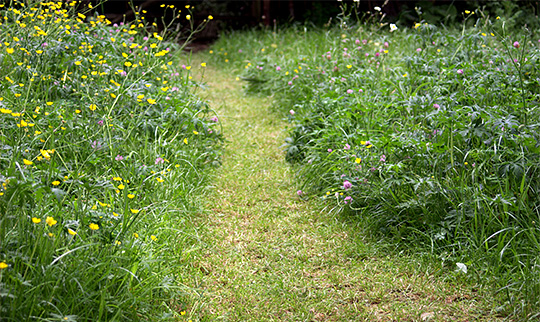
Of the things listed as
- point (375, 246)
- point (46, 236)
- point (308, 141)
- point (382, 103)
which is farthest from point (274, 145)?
point (46, 236)

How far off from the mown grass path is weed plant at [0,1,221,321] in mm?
205

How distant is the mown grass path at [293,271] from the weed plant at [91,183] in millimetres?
205

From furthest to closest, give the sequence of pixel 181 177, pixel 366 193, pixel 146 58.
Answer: pixel 146 58
pixel 181 177
pixel 366 193

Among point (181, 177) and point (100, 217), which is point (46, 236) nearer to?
point (100, 217)

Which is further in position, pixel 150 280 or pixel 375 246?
pixel 375 246

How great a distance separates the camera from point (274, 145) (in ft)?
15.0

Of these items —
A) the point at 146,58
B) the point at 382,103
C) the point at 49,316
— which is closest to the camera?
the point at 49,316

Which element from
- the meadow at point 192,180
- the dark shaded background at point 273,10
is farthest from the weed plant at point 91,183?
the dark shaded background at point 273,10

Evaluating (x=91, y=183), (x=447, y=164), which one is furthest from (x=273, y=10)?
(x=91, y=183)

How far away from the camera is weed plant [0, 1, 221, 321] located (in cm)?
193

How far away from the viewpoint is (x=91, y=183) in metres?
2.90

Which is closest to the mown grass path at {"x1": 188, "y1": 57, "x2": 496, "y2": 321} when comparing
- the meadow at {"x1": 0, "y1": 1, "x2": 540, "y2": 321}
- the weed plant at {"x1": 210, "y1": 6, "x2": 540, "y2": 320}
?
the meadow at {"x1": 0, "y1": 1, "x2": 540, "y2": 321}

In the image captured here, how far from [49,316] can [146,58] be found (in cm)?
310

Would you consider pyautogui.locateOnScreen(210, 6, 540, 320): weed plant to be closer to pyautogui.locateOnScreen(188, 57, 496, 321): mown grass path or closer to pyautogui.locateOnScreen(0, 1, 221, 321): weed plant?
pyautogui.locateOnScreen(188, 57, 496, 321): mown grass path
